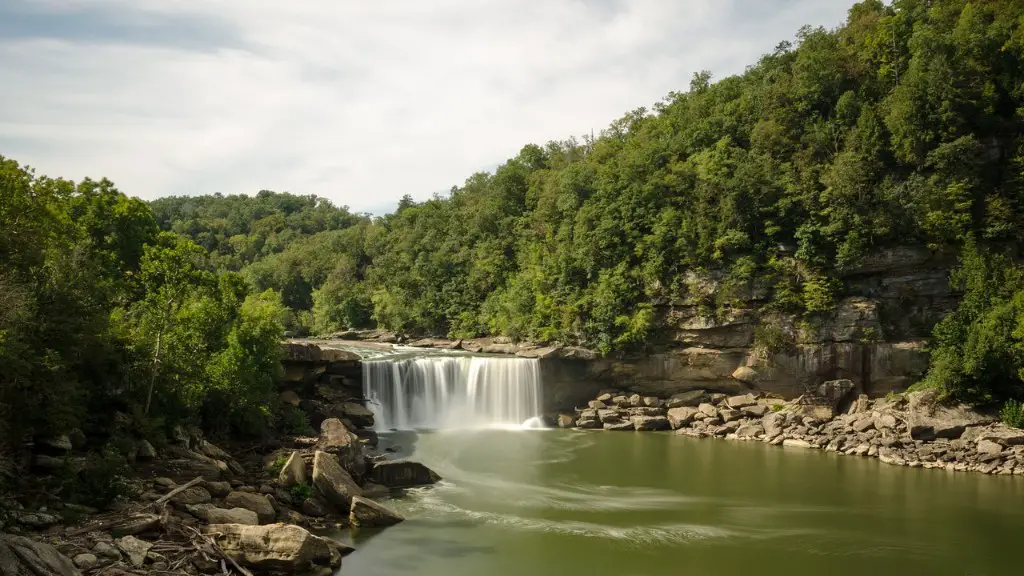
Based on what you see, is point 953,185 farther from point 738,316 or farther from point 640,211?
point 640,211

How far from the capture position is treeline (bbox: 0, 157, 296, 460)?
41.8 feet

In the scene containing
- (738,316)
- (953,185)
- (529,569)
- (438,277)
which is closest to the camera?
(529,569)

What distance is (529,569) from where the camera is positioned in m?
14.8

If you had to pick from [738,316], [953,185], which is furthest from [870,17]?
[738,316]

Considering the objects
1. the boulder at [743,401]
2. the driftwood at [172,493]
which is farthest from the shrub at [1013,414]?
the driftwood at [172,493]

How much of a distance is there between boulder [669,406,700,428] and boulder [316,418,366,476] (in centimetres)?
1579

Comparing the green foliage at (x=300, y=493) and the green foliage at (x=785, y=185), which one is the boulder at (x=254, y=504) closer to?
the green foliage at (x=300, y=493)

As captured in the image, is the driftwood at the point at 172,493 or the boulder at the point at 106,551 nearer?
the boulder at the point at 106,551

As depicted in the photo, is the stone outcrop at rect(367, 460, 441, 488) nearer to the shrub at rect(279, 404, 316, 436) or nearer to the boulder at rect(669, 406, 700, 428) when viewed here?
the shrub at rect(279, 404, 316, 436)

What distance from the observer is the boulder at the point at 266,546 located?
496 inches

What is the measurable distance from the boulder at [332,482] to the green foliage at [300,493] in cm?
43

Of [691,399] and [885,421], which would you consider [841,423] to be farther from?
[691,399]

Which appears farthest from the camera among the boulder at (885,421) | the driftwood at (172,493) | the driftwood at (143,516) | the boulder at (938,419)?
the boulder at (885,421)

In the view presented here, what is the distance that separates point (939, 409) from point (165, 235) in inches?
1172
